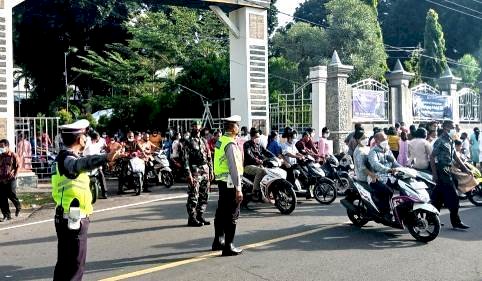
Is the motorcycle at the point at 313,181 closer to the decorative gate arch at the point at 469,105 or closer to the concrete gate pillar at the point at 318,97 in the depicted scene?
the concrete gate pillar at the point at 318,97

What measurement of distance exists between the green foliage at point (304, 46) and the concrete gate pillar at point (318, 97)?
407 inches

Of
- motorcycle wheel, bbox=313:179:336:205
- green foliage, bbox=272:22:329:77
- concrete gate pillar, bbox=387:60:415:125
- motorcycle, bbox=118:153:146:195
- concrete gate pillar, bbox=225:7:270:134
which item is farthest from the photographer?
green foliage, bbox=272:22:329:77

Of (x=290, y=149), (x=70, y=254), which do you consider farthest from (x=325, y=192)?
(x=70, y=254)

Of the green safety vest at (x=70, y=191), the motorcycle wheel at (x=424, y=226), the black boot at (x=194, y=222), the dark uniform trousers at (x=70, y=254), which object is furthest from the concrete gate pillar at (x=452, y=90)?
the dark uniform trousers at (x=70, y=254)

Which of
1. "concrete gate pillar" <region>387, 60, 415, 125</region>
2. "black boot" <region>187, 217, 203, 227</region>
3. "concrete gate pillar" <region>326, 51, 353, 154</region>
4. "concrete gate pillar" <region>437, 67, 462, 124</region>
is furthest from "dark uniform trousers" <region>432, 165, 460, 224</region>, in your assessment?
"concrete gate pillar" <region>437, 67, 462, 124</region>

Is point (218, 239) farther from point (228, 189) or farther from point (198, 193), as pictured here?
point (198, 193)

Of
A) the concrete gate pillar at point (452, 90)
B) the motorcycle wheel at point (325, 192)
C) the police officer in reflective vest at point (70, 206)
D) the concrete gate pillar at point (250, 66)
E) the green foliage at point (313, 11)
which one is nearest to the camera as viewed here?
the police officer in reflective vest at point (70, 206)

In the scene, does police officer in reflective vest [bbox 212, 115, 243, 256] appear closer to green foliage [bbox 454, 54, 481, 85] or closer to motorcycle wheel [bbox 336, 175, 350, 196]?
motorcycle wheel [bbox 336, 175, 350, 196]

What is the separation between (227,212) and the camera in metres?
6.29

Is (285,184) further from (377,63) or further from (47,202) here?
(377,63)

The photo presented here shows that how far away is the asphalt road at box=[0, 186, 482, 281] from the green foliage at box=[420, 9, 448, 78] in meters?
26.9

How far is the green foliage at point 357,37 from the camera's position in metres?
26.3

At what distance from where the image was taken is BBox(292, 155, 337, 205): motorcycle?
1007 cm

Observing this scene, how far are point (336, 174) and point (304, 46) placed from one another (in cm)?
1716
